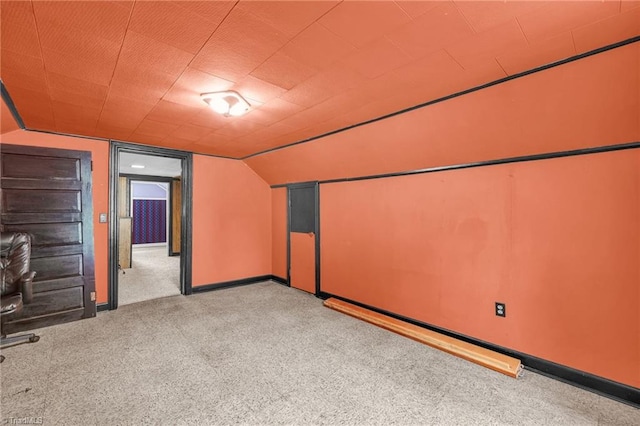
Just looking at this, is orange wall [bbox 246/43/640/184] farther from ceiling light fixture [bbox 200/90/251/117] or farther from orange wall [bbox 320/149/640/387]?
ceiling light fixture [bbox 200/90/251/117]

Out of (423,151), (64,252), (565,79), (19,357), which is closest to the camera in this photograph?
(565,79)

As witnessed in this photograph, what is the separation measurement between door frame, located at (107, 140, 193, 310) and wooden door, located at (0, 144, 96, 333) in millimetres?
256

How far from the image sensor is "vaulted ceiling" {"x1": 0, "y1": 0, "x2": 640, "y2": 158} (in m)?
1.38

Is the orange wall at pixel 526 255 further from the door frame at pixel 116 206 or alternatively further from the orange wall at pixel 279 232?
the door frame at pixel 116 206

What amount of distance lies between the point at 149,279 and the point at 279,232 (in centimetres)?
281

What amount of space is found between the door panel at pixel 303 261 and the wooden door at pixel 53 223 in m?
2.81

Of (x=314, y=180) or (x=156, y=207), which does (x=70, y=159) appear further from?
(x=156, y=207)

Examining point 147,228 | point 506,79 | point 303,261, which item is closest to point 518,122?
point 506,79

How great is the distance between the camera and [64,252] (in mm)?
3453

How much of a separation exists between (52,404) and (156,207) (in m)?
9.31

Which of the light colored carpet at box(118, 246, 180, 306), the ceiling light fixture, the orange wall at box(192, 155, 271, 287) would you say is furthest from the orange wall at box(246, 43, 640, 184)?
the light colored carpet at box(118, 246, 180, 306)

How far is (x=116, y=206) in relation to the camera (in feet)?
12.8

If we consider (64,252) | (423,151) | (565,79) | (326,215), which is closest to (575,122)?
(565,79)

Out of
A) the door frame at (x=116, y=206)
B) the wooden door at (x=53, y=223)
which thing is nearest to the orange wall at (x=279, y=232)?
the door frame at (x=116, y=206)
